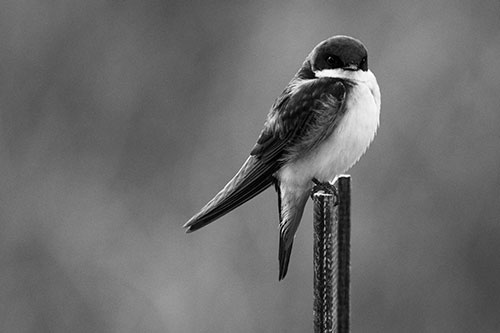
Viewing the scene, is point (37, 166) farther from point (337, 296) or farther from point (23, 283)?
point (337, 296)

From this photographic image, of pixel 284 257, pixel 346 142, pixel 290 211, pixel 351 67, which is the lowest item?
pixel 284 257

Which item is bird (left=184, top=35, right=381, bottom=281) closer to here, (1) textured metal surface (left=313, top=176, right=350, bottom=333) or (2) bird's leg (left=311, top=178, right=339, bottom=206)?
(2) bird's leg (left=311, top=178, right=339, bottom=206)

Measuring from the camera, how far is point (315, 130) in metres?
2.66

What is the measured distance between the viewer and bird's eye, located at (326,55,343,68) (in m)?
2.56

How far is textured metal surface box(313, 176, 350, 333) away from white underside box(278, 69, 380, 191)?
2.77 feet

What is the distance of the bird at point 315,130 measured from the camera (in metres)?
2.58

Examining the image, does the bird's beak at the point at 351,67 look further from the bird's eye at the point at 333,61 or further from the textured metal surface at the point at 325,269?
the textured metal surface at the point at 325,269

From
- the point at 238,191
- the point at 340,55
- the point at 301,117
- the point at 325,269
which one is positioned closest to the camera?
the point at 325,269

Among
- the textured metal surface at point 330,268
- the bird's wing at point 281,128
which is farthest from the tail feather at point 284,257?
the textured metal surface at point 330,268

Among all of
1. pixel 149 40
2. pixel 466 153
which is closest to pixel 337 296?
pixel 466 153

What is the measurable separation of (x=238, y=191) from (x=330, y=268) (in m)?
0.71

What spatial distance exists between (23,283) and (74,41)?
1308 millimetres

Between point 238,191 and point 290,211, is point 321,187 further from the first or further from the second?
point 238,191

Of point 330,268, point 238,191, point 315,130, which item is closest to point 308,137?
point 315,130
